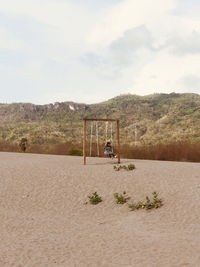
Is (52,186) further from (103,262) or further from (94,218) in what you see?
(103,262)

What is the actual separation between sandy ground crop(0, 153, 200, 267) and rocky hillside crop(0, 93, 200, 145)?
2482 centimetres

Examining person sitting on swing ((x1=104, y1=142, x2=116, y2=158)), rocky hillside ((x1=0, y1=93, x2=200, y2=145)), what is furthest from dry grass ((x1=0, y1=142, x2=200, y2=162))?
rocky hillside ((x1=0, y1=93, x2=200, y2=145))

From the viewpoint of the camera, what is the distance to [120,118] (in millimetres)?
72438

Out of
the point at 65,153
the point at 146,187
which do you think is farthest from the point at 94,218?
the point at 65,153

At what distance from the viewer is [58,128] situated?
64.9 meters

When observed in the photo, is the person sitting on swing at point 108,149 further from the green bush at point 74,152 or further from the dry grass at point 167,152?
the green bush at point 74,152

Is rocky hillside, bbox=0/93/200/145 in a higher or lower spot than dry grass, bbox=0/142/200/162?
higher

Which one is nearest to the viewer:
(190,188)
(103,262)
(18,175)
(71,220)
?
(103,262)

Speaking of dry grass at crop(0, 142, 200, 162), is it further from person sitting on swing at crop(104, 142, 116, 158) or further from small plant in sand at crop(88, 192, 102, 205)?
small plant in sand at crop(88, 192, 102, 205)

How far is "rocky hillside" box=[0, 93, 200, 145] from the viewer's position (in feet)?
167

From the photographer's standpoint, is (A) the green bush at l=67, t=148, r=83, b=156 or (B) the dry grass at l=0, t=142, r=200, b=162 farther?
(A) the green bush at l=67, t=148, r=83, b=156

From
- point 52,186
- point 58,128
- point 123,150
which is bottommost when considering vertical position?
point 52,186

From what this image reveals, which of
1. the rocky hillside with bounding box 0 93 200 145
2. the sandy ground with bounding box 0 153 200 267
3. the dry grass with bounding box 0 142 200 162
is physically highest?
the rocky hillside with bounding box 0 93 200 145

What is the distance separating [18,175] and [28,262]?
7.93m
